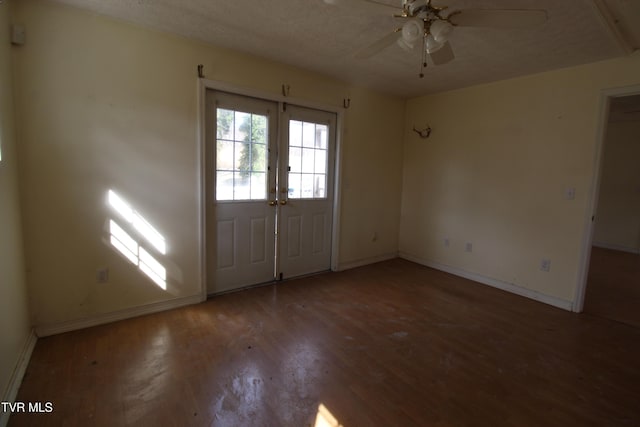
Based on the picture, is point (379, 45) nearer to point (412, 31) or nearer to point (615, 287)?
point (412, 31)

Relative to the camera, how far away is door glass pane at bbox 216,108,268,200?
3129mm

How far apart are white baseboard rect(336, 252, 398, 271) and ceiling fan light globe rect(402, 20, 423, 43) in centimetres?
303

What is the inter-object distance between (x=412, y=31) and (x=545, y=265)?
3014 millimetres

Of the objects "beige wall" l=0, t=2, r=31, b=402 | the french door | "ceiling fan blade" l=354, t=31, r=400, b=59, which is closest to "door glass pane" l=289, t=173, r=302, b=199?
the french door

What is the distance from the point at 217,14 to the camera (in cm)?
232

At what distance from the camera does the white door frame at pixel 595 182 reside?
113 inches

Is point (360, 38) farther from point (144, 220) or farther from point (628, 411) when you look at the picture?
point (628, 411)

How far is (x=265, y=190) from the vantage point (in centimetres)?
347

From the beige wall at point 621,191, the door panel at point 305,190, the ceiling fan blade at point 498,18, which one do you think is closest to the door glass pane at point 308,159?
the door panel at point 305,190

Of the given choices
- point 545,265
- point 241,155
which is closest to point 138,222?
Result: point 241,155

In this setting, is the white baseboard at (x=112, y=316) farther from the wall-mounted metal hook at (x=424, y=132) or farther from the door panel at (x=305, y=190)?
the wall-mounted metal hook at (x=424, y=132)

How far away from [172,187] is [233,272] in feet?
3.64

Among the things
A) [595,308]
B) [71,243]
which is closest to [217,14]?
[71,243]

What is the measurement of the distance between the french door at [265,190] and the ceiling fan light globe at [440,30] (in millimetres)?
2039
